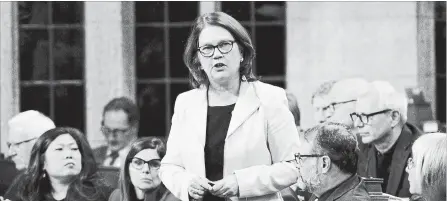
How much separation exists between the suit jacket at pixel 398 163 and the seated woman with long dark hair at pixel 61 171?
172 cm

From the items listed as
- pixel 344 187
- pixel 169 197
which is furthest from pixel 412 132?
pixel 344 187

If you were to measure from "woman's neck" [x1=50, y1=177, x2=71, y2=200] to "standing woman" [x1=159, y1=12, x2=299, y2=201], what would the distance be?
1625 mm

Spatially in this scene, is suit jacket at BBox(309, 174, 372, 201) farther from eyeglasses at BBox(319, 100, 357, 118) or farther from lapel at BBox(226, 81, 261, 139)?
eyeglasses at BBox(319, 100, 357, 118)

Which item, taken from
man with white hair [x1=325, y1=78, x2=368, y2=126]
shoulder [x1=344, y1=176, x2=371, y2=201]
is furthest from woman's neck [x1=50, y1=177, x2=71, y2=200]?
shoulder [x1=344, y1=176, x2=371, y2=201]

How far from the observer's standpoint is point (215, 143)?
5.28 m

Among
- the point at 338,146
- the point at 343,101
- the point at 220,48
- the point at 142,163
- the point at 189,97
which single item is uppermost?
the point at 220,48

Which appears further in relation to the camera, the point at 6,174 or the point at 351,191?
the point at 6,174

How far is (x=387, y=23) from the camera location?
418 inches

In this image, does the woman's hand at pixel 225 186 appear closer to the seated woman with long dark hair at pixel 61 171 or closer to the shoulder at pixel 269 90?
the shoulder at pixel 269 90

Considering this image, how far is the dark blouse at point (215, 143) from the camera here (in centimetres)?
526

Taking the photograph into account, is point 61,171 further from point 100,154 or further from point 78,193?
point 100,154

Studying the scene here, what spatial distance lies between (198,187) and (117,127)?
365cm

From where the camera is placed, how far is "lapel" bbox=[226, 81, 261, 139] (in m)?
5.24

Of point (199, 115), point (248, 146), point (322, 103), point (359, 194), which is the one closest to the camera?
point (359, 194)
